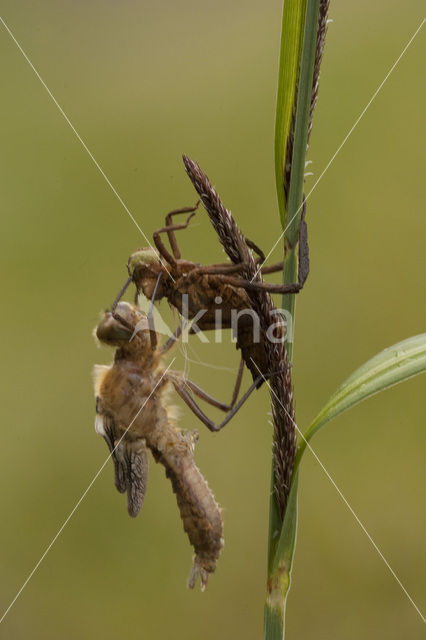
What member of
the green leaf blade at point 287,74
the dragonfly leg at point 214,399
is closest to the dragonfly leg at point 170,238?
the dragonfly leg at point 214,399

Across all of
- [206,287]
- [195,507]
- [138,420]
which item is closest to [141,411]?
[138,420]

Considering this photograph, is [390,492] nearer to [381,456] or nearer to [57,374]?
[381,456]

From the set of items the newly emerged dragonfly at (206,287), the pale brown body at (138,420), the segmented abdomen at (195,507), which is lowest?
the segmented abdomen at (195,507)

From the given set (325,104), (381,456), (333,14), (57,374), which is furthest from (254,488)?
(333,14)

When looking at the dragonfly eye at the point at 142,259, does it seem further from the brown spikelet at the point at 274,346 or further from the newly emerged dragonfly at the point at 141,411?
the brown spikelet at the point at 274,346

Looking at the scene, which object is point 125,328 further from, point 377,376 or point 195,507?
point 377,376

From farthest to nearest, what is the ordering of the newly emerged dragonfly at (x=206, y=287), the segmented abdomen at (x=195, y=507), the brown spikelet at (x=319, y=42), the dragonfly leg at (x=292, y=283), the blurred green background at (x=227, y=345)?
the blurred green background at (x=227, y=345) < the segmented abdomen at (x=195, y=507) < the newly emerged dragonfly at (x=206, y=287) < the dragonfly leg at (x=292, y=283) < the brown spikelet at (x=319, y=42)

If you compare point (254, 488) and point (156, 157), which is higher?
point (156, 157)
